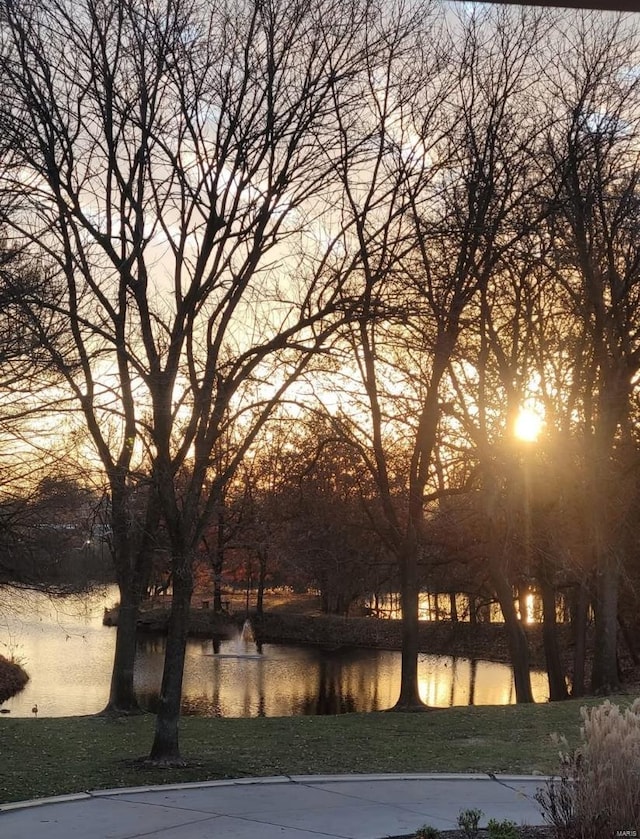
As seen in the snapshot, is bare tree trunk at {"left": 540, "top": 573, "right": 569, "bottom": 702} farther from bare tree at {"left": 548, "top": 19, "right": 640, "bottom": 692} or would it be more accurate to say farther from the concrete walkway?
the concrete walkway

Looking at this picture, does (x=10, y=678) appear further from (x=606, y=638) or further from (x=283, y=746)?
(x=283, y=746)

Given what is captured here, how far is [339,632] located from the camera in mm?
46656

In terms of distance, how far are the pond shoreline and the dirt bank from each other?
16.2 meters

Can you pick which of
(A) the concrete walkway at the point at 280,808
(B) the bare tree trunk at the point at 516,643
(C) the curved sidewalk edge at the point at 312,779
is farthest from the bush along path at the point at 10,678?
(A) the concrete walkway at the point at 280,808

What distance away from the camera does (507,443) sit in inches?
787

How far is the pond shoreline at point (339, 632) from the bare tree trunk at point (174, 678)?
2988 cm

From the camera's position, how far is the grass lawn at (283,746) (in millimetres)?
9359

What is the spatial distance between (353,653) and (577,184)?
91.2 feet

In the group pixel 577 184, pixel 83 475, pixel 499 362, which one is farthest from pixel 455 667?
pixel 83 475

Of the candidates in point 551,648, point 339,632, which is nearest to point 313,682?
point 551,648

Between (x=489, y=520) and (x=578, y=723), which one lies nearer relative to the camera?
(x=578, y=723)

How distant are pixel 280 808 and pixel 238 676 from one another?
24.0 metres

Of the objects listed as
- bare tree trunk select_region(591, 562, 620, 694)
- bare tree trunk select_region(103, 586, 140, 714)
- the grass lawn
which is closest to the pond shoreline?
bare tree trunk select_region(591, 562, 620, 694)

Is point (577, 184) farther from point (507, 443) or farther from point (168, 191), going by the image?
point (168, 191)
